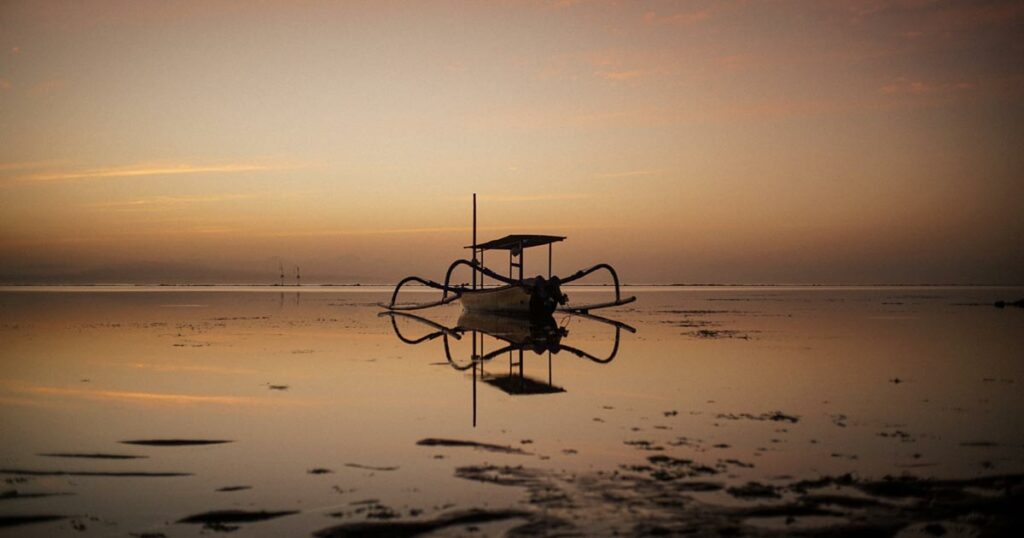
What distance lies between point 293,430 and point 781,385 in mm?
9547

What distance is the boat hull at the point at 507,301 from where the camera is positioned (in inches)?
1462

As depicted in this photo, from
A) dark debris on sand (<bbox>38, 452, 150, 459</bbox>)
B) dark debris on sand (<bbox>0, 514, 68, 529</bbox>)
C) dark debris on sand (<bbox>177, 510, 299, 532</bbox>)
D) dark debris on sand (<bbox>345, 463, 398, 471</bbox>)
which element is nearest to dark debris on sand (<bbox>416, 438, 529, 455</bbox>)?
dark debris on sand (<bbox>345, 463, 398, 471</bbox>)

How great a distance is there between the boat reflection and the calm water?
20cm

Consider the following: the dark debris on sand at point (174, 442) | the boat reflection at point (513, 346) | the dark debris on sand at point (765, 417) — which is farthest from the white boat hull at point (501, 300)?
the dark debris on sand at point (174, 442)

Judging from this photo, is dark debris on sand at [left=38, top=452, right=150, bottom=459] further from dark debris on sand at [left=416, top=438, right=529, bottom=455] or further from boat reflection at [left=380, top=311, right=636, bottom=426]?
boat reflection at [left=380, top=311, right=636, bottom=426]

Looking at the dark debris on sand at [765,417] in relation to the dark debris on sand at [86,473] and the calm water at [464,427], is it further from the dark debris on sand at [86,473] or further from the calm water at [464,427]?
the dark debris on sand at [86,473]

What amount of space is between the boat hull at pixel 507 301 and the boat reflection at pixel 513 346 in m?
0.48

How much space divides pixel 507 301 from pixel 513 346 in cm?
1636

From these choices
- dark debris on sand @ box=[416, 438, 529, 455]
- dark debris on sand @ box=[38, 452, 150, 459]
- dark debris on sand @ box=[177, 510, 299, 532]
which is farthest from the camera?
dark debris on sand @ box=[416, 438, 529, 455]

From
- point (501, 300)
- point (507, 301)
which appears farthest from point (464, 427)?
point (501, 300)

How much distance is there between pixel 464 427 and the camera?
10.7m

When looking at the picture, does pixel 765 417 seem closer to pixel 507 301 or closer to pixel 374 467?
pixel 374 467

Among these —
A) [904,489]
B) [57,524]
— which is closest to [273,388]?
[57,524]

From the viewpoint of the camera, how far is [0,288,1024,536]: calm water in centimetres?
681
